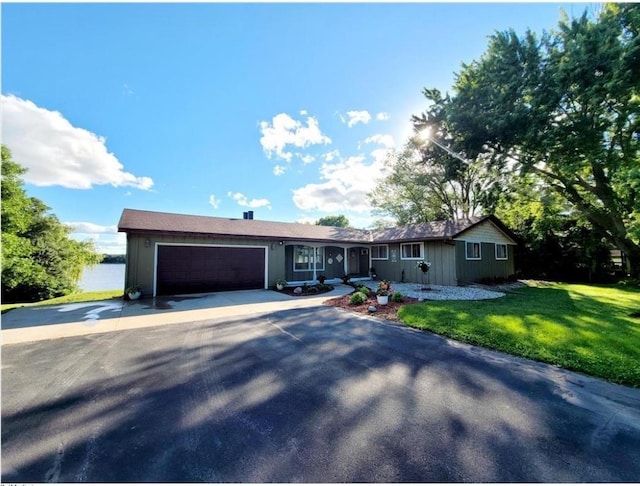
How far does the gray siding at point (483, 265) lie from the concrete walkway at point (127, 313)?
310 inches

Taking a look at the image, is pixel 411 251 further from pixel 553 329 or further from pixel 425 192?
pixel 425 192

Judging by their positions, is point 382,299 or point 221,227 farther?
Answer: point 221,227

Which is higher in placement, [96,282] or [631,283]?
[631,283]

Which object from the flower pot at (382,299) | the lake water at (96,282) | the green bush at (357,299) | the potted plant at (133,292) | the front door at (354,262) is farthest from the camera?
the lake water at (96,282)

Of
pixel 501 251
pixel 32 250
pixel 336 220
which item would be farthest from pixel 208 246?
pixel 336 220

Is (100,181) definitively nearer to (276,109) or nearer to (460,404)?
(276,109)

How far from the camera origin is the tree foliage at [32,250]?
10922 millimetres

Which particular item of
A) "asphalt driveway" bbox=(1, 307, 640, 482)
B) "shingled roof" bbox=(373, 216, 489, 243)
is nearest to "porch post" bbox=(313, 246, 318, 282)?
"shingled roof" bbox=(373, 216, 489, 243)

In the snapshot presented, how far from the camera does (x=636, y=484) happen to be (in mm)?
2000

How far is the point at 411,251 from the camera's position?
1545cm

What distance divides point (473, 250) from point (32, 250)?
2233cm

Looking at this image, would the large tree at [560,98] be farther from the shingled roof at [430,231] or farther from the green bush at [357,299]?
the green bush at [357,299]

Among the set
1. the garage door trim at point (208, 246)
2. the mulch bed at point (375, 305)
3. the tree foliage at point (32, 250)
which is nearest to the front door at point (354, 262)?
the garage door trim at point (208, 246)

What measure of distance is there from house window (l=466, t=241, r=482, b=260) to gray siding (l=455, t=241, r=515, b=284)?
0.72 feet
